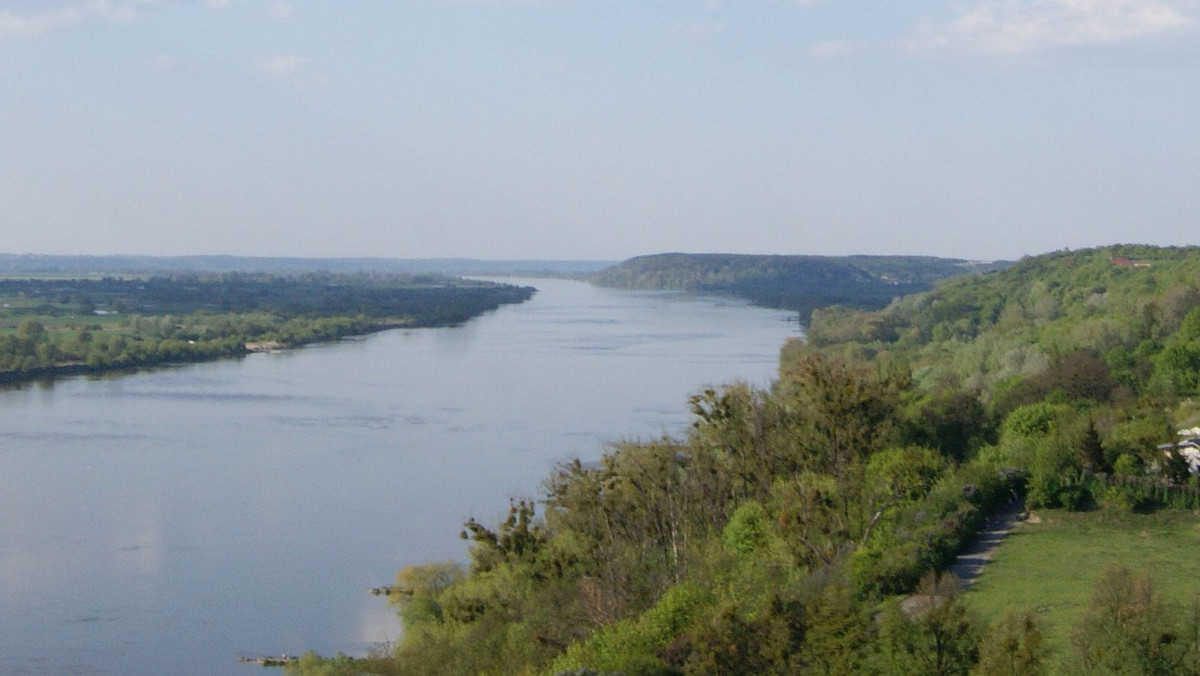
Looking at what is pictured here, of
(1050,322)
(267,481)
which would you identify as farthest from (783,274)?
(267,481)

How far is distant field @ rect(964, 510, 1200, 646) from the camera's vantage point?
25.3 feet

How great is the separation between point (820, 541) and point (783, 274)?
320ft

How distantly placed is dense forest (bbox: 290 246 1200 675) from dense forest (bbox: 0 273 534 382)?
28.9 m

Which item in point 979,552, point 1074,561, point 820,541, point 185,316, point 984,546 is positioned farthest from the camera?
point 185,316

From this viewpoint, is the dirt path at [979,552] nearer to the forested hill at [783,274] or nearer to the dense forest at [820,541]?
the dense forest at [820,541]

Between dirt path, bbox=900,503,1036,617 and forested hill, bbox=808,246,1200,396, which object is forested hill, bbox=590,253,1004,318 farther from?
dirt path, bbox=900,503,1036,617

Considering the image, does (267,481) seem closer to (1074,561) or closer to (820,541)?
(820,541)

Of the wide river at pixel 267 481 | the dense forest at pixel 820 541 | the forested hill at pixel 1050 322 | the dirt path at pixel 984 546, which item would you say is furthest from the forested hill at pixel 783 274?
the dirt path at pixel 984 546

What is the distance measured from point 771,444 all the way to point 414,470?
10437 millimetres

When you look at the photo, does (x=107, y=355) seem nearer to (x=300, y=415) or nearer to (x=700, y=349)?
(x=300, y=415)

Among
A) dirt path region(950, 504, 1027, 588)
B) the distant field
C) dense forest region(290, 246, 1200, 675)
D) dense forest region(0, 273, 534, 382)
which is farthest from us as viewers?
dense forest region(0, 273, 534, 382)

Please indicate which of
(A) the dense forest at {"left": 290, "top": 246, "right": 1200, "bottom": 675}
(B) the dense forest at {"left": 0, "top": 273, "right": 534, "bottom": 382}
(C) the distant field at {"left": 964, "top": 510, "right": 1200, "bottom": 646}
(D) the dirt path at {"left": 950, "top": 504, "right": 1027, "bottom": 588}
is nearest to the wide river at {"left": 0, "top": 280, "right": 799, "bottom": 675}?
(A) the dense forest at {"left": 290, "top": 246, "right": 1200, "bottom": 675}

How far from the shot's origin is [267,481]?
21.7 m

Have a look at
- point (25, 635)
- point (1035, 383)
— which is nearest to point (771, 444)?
point (1035, 383)
